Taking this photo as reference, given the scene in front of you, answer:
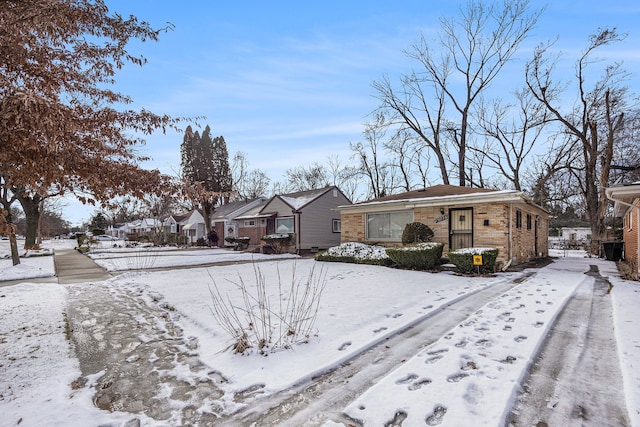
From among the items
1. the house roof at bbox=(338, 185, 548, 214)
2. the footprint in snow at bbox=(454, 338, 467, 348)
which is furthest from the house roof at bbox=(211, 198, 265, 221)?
the footprint in snow at bbox=(454, 338, 467, 348)

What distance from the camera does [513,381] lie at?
2957 millimetres

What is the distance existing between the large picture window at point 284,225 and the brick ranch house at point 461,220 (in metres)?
5.46

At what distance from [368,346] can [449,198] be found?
8987 millimetres

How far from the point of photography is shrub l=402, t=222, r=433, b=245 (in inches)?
481

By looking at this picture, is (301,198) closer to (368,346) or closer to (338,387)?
(368,346)

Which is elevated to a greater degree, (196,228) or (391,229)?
(196,228)

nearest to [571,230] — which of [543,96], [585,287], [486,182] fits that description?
[486,182]

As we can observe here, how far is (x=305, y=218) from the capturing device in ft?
65.6

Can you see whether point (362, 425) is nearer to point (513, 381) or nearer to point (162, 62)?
point (513, 381)

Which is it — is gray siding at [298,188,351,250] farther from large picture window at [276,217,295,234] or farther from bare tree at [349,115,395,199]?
bare tree at [349,115,395,199]

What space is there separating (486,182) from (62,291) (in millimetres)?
30564

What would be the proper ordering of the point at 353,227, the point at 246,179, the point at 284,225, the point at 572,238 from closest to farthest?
the point at 353,227 → the point at 284,225 → the point at 572,238 → the point at 246,179

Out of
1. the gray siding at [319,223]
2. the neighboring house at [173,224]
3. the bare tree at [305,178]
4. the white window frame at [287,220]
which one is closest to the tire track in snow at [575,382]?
the gray siding at [319,223]

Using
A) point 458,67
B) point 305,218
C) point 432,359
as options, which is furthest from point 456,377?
point 458,67
